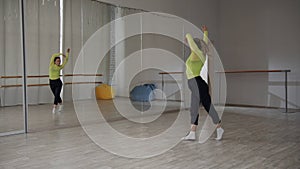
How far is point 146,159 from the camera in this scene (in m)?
3.21

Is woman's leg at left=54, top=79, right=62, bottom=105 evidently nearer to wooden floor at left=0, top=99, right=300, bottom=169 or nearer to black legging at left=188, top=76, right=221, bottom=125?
wooden floor at left=0, top=99, right=300, bottom=169

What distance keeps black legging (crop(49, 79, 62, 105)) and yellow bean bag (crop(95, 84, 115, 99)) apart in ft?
2.09

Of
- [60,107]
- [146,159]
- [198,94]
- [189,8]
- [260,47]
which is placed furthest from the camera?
[260,47]

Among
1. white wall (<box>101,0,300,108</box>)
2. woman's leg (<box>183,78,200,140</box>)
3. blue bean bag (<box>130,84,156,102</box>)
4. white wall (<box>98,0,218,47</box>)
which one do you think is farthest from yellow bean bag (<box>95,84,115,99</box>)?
white wall (<box>101,0,300,108</box>)

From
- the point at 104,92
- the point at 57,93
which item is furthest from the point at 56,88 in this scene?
the point at 104,92

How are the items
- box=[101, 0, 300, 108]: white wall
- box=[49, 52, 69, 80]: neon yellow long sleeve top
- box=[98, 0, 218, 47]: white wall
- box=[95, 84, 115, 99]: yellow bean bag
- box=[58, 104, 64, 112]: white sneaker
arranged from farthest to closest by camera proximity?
box=[101, 0, 300, 108]: white wall
box=[98, 0, 218, 47]: white wall
box=[95, 84, 115, 99]: yellow bean bag
box=[58, 104, 64, 112]: white sneaker
box=[49, 52, 69, 80]: neon yellow long sleeve top

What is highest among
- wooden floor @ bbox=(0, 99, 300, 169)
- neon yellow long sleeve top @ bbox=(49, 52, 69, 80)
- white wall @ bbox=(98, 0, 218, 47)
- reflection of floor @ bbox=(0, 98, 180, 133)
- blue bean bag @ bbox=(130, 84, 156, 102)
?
white wall @ bbox=(98, 0, 218, 47)

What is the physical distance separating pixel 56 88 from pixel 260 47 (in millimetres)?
5517

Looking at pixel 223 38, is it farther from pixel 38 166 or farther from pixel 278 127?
pixel 38 166

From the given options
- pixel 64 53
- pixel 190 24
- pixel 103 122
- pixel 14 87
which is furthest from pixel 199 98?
pixel 190 24

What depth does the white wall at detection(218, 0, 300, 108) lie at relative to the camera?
7719mm

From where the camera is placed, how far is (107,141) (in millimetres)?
4012

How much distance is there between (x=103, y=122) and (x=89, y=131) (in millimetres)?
795

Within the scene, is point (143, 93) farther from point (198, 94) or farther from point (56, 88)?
point (198, 94)
